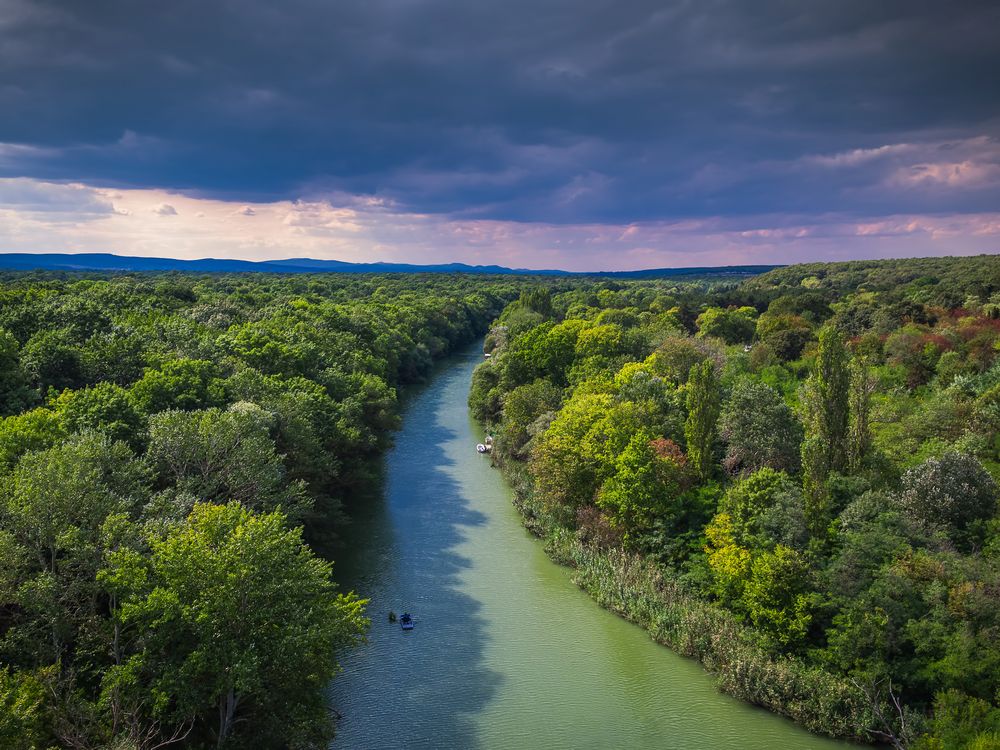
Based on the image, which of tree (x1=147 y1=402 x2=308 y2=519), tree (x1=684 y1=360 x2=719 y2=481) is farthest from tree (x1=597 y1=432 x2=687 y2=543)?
tree (x1=147 y1=402 x2=308 y2=519)

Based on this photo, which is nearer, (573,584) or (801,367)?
(573,584)

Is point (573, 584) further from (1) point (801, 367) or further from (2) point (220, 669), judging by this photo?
(1) point (801, 367)

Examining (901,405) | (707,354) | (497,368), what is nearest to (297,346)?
(497,368)

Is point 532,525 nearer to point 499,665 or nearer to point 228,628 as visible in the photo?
point 499,665

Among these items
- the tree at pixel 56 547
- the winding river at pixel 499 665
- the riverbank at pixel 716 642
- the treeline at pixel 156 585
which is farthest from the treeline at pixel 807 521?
the tree at pixel 56 547

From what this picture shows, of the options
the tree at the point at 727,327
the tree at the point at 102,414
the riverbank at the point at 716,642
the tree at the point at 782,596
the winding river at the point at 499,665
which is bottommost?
the winding river at the point at 499,665

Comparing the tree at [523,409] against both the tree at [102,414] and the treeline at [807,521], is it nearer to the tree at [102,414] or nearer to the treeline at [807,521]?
the treeline at [807,521]

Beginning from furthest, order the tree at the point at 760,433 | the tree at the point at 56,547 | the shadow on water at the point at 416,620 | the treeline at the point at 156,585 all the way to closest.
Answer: the tree at the point at 760,433
the shadow on water at the point at 416,620
the tree at the point at 56,547
the treeline at the point at 156,585
